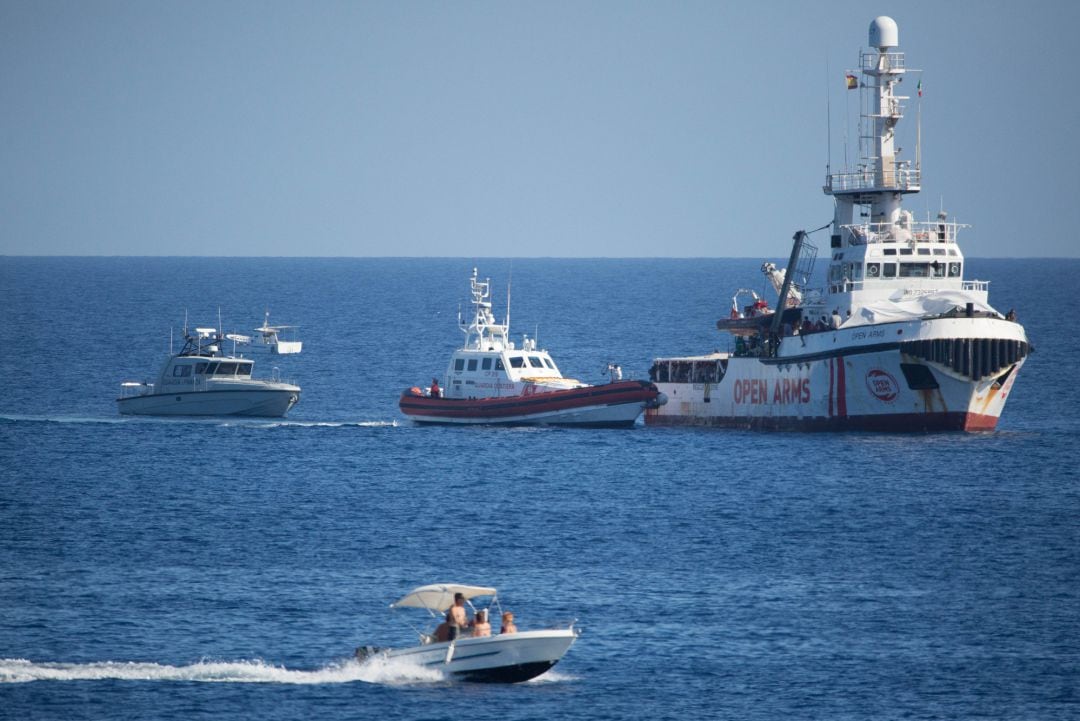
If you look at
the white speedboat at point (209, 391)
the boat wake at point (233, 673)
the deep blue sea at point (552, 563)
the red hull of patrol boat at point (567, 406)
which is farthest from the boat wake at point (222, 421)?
the boat wake at point (233, 673)

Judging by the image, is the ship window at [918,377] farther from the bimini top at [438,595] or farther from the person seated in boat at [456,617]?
the person seated in boat at [456,617]

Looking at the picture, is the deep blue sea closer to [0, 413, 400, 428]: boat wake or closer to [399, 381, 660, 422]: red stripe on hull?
[0, 413, 400, 428]: boat wake

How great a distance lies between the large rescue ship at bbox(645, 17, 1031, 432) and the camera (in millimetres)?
74875

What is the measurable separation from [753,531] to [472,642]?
68.4ft

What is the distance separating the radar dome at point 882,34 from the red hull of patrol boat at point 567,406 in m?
21.5

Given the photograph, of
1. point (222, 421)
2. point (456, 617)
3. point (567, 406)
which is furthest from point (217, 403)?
point (456, 617)

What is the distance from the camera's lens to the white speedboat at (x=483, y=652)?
1591 inches

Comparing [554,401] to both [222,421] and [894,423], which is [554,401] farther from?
[222,421]

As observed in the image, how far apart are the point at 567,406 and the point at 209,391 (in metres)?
19.3

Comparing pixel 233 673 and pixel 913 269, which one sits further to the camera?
pixel 913 269

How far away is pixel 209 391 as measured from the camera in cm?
8894

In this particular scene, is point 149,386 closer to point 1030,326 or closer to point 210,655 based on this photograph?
point 210,655

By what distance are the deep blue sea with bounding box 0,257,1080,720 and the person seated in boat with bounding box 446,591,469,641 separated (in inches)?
50.3

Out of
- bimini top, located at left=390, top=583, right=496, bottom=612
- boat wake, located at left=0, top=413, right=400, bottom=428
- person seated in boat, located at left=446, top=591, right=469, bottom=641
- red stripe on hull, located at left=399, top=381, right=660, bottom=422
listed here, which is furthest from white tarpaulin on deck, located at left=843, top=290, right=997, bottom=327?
person seated in boat, located at left=446, top=591, right=469, bottom=641
